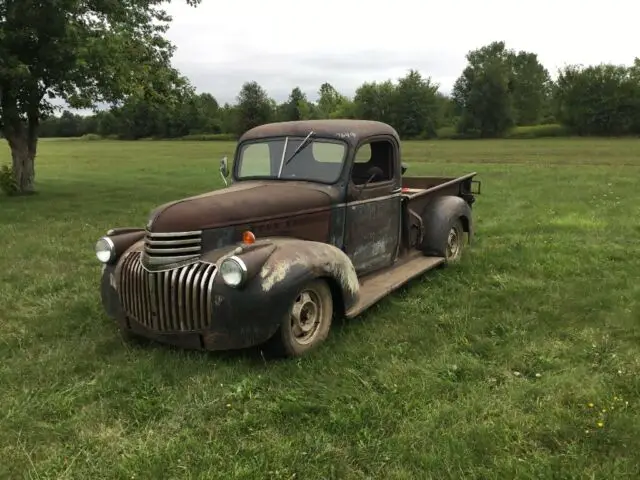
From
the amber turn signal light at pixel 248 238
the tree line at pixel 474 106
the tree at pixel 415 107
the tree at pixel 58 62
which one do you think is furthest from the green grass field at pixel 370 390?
the tree at pixel 415 107

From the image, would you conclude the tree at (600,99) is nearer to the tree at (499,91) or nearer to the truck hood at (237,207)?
the tree at (499,91)

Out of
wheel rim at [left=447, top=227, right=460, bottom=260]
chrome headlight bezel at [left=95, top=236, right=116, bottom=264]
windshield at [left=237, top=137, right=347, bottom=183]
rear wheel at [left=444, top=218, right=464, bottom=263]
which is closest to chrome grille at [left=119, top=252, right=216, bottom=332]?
chrome headlight bezel at [left=95, top=236, right=116, bottom=264]

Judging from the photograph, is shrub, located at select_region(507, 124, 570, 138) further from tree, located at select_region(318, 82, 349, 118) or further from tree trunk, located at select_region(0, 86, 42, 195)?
tree trunk, located at select_region(0, 86, 42, 195)

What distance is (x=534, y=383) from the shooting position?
13.3ft

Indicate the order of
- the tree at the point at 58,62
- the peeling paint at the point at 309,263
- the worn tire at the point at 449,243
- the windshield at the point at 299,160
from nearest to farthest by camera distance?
the peeling paint at the point at 309,263
the windshield at the point at 299,160
the worn tire at the point at 449,243
the tree at the point at 58,62

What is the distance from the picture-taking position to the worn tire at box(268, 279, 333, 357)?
4422 mm

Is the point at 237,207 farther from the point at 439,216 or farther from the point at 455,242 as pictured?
the point at 455,242

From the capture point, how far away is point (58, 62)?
13.9 meters

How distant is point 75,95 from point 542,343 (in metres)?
13.8

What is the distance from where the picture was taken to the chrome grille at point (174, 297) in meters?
4.31

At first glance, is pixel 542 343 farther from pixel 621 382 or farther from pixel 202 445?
pixel 202 445

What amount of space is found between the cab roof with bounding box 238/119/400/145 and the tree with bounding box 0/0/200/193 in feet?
29.7

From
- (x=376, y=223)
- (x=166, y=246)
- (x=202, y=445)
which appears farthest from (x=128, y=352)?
(x=376, y=223)

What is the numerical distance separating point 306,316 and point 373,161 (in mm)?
2287
